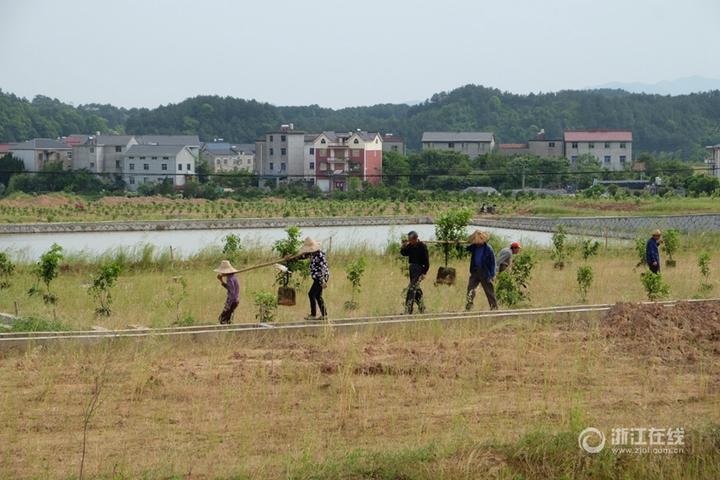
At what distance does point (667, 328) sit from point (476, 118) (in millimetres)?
127481

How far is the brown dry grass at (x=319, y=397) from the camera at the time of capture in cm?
884

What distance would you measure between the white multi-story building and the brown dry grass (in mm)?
66521

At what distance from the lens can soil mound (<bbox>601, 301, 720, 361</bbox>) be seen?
1275cm

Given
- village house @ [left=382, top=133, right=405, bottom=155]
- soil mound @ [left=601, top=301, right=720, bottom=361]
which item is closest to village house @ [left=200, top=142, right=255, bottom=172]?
village house @ [left=382, top=133, right=405, bottom=155]

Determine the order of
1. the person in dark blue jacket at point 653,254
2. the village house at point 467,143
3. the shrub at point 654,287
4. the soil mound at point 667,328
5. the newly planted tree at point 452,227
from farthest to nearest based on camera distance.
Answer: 1. the village house at point 467,143
2. the newly planted tree at point 452,227
3. the person in dark blue jacket at point 653,254
4. the shrub at point 654,287
5. the soil mound at point 667,328

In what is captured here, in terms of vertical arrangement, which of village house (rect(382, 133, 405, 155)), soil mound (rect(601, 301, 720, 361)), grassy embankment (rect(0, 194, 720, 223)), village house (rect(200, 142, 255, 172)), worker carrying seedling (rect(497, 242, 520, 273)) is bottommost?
grassy embankment (rect(0, 194, 720, 223))

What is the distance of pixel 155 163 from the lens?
81.1m

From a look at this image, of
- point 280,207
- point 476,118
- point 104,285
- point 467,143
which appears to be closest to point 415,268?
point 104,285

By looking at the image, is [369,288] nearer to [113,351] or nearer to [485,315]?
[485,315]

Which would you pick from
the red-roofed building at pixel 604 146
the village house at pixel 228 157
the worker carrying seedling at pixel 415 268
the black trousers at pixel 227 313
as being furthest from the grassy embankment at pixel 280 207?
the black trousers at pixel 227 313

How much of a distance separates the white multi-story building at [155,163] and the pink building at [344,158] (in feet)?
29.5

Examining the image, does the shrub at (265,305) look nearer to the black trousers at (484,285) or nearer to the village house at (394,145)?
the black trousers at (484,285)

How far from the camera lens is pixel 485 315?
46.9ft

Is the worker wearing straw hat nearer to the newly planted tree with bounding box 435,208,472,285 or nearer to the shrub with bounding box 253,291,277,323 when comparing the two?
the shrub with bounding box 253,291,277,323
